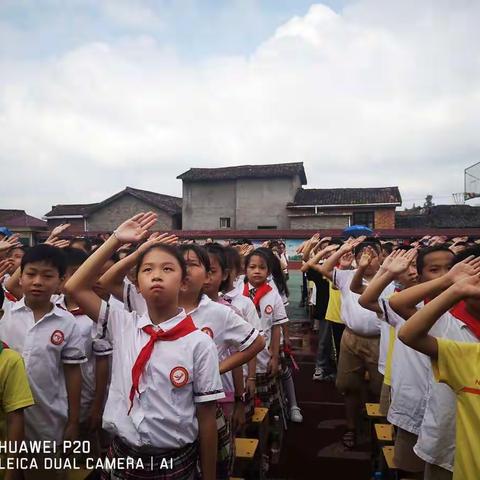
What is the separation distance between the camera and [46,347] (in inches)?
99.4

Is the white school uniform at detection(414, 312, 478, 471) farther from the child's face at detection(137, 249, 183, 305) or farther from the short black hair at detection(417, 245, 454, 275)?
the child's face at detection(137, 249, 183, 305)

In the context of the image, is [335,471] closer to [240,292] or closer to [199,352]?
[240,292]

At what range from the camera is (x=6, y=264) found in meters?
2.78

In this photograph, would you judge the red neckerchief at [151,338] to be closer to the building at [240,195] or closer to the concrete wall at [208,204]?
the building at [240,195]

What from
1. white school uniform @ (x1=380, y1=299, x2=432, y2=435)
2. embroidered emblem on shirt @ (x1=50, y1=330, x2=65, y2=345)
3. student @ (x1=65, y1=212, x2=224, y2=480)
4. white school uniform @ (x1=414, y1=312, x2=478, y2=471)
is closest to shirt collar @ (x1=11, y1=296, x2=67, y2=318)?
embroidered emblem on shirt @ (x1=50, y1=330, x2=65, y2=345)

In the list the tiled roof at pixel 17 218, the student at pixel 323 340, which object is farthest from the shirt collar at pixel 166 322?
the tiled roof at pixel 17 218

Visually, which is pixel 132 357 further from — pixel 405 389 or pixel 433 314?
pixel 405 389

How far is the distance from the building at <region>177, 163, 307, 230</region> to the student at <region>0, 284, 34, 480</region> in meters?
21.7

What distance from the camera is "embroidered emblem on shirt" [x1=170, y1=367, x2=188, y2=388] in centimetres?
186

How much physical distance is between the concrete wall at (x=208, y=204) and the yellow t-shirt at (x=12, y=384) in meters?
22.8

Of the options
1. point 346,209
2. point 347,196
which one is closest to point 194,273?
point 346,209

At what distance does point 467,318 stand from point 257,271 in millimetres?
2280

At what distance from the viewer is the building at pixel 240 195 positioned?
930 inches

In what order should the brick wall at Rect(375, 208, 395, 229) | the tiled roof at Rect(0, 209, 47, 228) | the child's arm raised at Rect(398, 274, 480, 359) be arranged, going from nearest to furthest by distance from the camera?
the child's arm raised at Rect(398, 274, 480, 359)
the brick wall at Rect(375, 208, 395, 229)
the tiled roof at Rect(0, 209, 47, 228)
